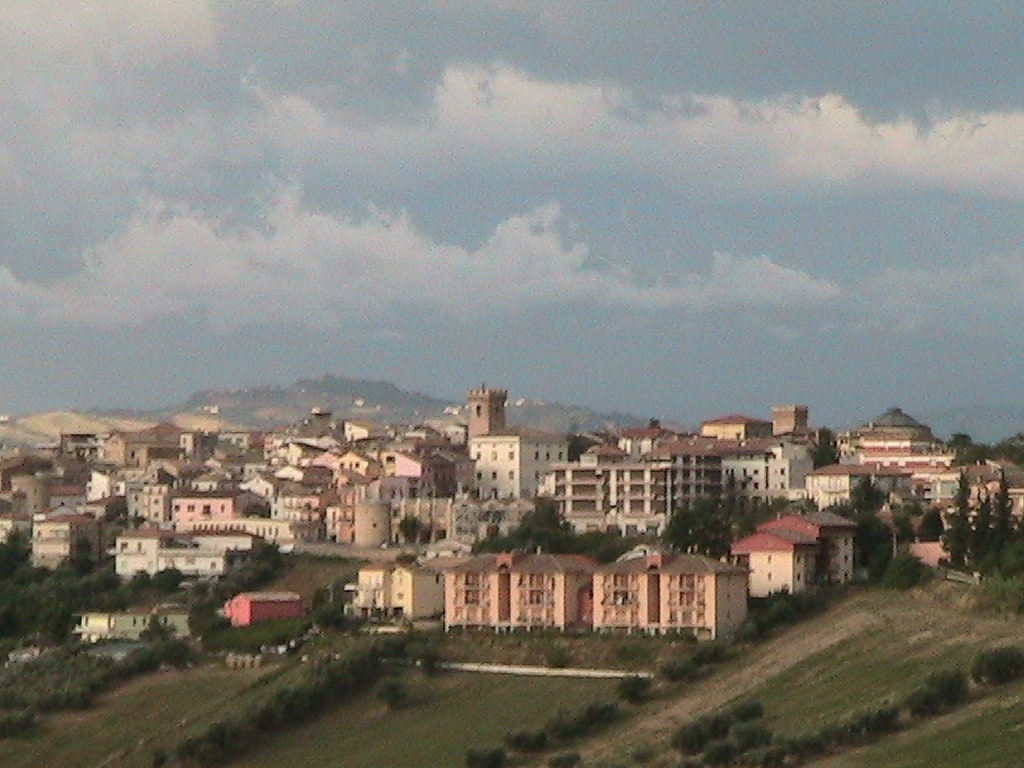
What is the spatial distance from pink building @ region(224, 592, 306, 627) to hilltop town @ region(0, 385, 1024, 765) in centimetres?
9

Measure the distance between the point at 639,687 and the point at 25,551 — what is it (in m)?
42.4

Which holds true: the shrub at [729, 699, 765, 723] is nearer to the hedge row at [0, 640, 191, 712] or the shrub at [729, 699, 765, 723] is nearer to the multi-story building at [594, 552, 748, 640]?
the multi-story building at [594, 552, 748, 640]

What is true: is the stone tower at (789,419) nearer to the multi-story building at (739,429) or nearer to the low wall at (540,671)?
the multi-story building at (739,429)

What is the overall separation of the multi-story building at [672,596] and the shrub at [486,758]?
40.5ft

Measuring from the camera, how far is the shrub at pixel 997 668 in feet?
221

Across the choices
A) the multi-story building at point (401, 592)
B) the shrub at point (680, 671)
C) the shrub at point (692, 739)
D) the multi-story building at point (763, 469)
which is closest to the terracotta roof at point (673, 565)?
the shrub at point (680, 671)

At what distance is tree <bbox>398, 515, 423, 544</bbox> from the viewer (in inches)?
4072

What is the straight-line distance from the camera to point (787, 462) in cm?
10556

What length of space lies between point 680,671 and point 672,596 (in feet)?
18.2

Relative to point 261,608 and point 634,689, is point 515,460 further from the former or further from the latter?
point 634,689

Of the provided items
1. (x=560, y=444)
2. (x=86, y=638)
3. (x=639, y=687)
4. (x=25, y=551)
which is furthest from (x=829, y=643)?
(x=25, y=551)

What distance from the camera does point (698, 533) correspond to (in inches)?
3494

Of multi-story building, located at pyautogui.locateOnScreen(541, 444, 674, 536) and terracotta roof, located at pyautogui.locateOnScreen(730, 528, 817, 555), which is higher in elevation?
multi-story building, located at pyautogui.locateOnScreen(541, 444, 674, 536)

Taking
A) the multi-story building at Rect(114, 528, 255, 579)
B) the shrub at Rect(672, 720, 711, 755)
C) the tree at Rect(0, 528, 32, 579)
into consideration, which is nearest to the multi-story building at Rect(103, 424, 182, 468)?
the tree at Rect(0, 528, 32, 579)
